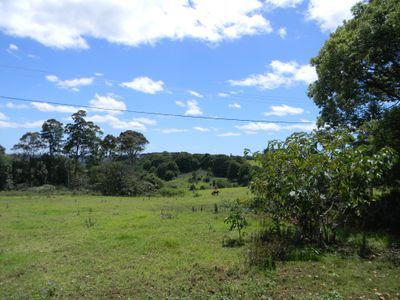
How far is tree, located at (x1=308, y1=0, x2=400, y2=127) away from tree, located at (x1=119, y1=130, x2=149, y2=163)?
45619 mm

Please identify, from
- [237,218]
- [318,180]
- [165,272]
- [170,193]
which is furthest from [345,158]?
[170,193]

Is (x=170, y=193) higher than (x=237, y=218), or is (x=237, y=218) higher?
(x=237, y=218)

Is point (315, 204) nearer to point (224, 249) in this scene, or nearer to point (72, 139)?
point (224, 249)

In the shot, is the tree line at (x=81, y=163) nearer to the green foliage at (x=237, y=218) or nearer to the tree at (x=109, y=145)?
the tree at (x=109, y=145)

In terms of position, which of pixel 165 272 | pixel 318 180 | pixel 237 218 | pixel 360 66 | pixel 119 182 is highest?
pixel 360 66

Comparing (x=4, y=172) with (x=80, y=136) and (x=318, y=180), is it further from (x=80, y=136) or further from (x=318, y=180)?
(x=318, y=180)

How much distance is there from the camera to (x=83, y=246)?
10.2 meters

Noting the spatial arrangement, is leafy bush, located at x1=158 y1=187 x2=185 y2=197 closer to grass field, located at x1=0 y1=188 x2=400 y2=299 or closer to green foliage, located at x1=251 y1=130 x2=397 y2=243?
grass field, located at x1=0 y1=188 x2=400 y2=299

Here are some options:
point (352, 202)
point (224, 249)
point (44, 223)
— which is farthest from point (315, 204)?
point (44, 223)

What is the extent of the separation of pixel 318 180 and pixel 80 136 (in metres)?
49.9

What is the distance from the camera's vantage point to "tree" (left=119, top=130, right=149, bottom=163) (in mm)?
57625

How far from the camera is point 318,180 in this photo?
27.8ft

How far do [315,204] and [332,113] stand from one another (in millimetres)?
7577

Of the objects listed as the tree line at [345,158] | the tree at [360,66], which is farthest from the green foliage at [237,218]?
the tree at [360,66]
